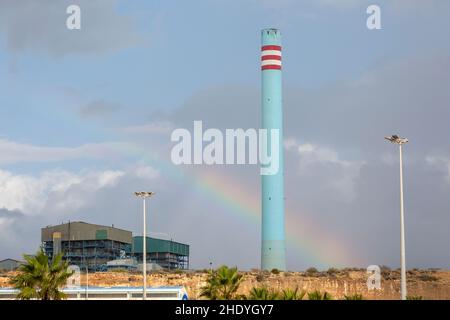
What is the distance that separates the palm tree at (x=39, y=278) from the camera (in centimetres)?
6962

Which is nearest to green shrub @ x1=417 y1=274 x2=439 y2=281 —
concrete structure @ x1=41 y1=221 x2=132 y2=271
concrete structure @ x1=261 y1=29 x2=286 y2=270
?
concrete structure @ x1=261 y1=29 x2=286 y2=270

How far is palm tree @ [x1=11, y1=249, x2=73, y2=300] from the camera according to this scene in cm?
6962

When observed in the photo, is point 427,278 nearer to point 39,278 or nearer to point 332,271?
point 332,271

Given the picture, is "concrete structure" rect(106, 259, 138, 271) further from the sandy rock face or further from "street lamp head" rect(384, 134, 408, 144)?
"street lamp head" rect(384, 134, 408, 144)

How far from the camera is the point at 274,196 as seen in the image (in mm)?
146625

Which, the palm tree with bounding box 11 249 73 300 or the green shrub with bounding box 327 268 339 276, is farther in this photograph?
the green shrub with bounding box 327 268 339 276

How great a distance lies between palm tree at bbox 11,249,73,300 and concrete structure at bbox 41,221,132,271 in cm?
11899

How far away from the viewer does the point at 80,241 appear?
190375 mm

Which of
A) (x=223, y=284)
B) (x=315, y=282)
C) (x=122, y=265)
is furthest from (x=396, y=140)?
(x=122, y=265)

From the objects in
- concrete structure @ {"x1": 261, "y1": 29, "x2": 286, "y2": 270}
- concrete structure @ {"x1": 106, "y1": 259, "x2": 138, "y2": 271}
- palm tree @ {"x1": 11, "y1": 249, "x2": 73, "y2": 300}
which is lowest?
concrete structure @ {"x1": 106, "y1": 259, "x2": 138, "y2": 271}

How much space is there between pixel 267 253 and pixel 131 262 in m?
46.8

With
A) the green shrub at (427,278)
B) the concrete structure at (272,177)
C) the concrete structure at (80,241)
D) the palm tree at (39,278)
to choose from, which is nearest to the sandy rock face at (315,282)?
the green shrub at (427,278)

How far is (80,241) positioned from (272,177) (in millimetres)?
60382
